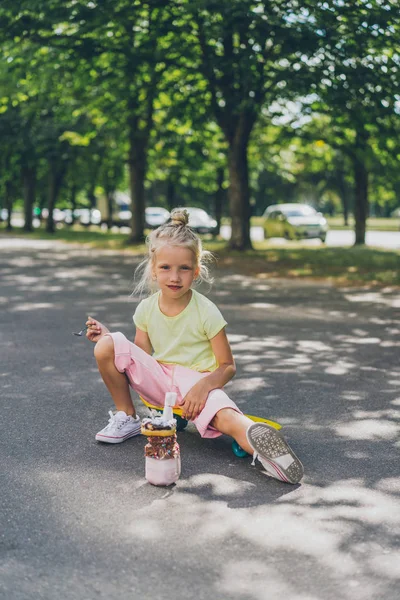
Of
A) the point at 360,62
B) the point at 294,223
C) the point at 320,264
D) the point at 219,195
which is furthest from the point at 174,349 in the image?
the point at 219,195

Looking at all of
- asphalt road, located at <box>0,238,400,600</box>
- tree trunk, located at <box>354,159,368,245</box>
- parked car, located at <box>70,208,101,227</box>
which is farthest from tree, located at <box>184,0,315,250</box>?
parked car, located at <box>70,208,101,227</box>

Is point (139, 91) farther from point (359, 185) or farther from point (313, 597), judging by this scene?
point (313, 597)

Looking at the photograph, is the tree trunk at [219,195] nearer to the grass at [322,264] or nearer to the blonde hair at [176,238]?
the grass at [322,264]

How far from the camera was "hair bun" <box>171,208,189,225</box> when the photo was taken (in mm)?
4993

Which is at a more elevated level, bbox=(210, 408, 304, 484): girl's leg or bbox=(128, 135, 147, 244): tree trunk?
bbox=(128, 135, 147, 244): tree trunk

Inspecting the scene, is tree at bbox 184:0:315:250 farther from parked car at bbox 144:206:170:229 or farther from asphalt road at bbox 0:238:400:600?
parked car at bbox 144:206:170:229

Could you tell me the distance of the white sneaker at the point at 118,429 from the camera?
5.08 metres

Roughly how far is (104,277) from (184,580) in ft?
47.3

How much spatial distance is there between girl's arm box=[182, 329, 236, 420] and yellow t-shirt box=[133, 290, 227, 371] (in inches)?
2.6

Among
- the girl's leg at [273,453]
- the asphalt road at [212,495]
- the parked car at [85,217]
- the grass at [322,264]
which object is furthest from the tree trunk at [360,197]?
the parked car at [85,217]

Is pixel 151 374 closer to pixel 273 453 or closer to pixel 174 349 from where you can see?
pixel 174 349

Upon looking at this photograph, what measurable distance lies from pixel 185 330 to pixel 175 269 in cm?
35

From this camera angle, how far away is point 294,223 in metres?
36.9

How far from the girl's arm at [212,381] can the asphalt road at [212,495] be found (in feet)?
0.87
